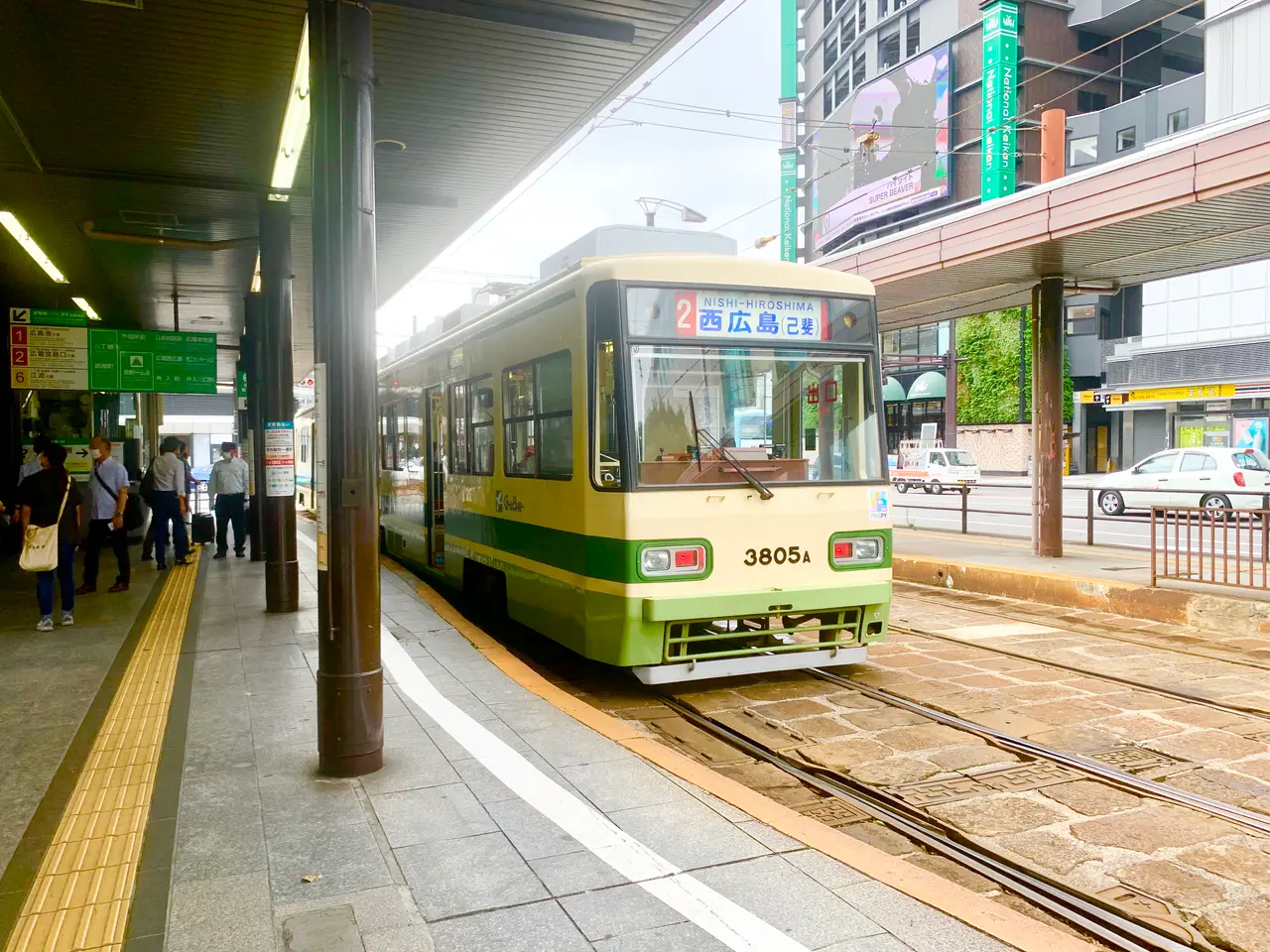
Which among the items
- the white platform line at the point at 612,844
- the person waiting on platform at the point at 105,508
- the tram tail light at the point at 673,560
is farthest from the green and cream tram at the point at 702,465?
the person waiting on platform at the point at 105,508

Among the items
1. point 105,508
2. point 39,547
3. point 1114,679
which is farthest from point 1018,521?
point 39,547

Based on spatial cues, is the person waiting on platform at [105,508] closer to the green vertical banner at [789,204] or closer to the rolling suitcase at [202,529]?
the rolling suitcase at [202,529]

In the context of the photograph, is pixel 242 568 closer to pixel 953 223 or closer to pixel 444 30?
pixel 444 30

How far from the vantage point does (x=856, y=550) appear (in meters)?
6.91

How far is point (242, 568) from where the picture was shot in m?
13.3

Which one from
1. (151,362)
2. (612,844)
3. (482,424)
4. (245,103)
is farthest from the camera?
(151,362)

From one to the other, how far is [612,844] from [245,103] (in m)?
6.53

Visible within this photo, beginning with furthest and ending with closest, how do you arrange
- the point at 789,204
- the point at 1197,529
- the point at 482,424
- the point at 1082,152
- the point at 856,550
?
the point at 789,204, the point at 1082,152, the point at 1197,529, the point at 482,424, the point at 856,550

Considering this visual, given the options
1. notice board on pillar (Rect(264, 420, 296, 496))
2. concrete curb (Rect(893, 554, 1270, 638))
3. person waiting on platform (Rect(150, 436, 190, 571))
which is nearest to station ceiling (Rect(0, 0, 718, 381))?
notice board on pillar (Rect(264, 420, 296, 496))

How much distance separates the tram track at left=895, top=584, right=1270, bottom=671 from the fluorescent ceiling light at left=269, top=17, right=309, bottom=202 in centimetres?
787

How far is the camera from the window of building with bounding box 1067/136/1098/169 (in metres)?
41.0

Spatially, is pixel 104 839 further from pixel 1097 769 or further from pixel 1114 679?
pixel 1114 679

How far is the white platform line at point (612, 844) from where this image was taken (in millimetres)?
3162

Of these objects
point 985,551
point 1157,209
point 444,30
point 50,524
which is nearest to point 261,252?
point 50,524
